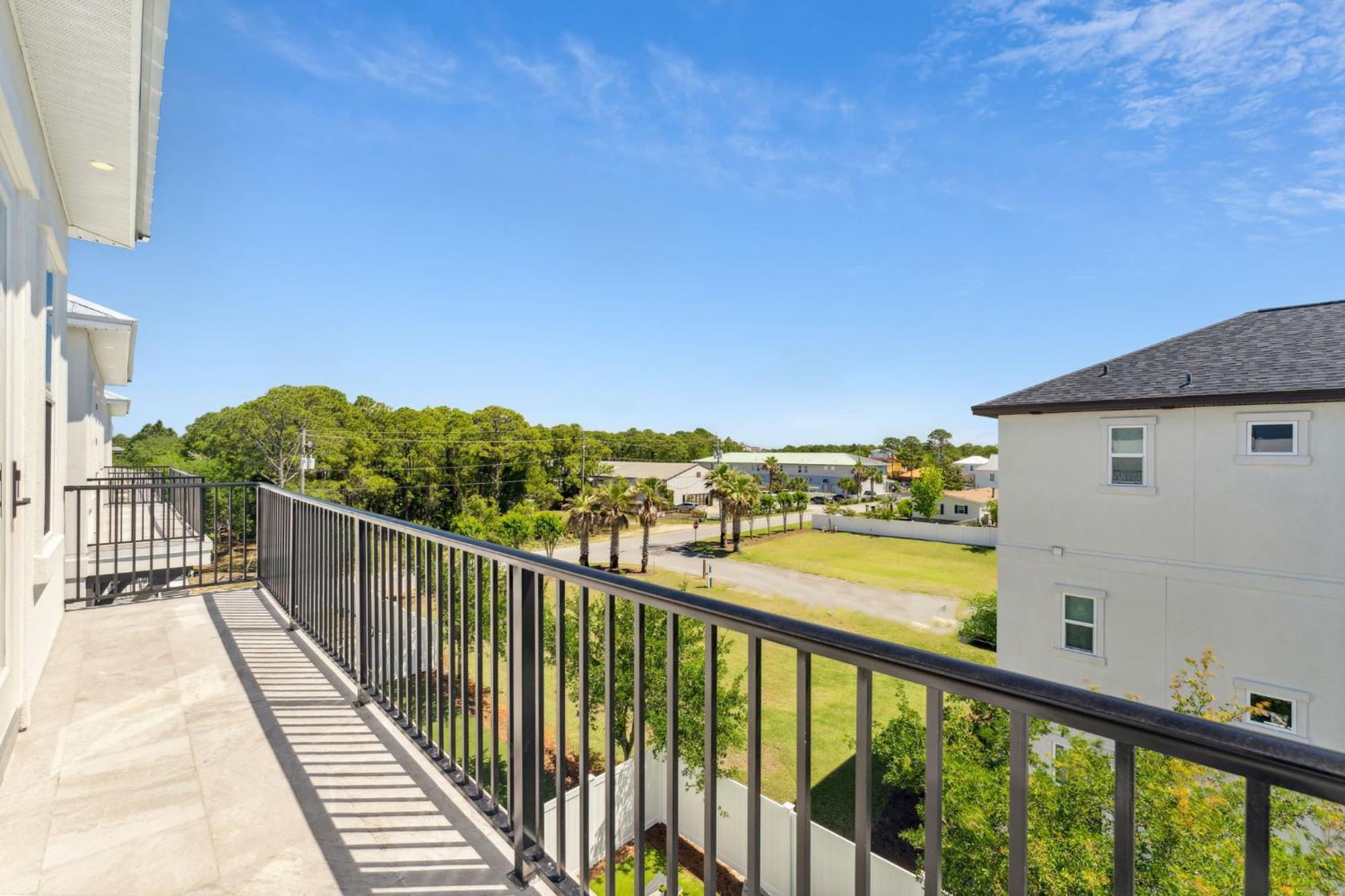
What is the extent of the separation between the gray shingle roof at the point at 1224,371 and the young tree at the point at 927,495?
25869 millimetres

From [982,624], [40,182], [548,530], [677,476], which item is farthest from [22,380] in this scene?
[677,476]

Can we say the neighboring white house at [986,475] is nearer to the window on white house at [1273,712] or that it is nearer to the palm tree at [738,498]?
the palm tree at [738,498]

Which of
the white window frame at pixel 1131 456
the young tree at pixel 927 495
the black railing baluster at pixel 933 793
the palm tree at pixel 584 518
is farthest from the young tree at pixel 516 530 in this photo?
the young tree at pixel 927 495

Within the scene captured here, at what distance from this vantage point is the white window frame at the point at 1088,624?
834cm

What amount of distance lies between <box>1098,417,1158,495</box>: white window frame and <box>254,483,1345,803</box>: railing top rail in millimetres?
9372

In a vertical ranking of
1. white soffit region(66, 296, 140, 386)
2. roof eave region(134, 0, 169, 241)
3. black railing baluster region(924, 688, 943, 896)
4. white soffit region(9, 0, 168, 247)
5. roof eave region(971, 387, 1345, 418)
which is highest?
roof eave region(134, 0, 169, 241)

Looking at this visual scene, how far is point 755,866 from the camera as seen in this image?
113cm


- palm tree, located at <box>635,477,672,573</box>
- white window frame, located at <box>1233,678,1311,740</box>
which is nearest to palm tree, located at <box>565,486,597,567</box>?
palm tree, located at <box>635,477,672,573</box>

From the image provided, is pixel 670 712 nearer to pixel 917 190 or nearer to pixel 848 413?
pixel 917 190

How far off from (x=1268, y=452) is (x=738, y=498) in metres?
20.4

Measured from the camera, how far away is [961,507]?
123ft

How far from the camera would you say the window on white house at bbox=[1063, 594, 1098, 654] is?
27.7ft

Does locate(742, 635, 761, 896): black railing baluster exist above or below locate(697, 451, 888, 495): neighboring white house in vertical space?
above

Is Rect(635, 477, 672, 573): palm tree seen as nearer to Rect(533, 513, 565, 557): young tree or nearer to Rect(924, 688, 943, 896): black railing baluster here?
Rect(533, 513, 565, 557): young tree
